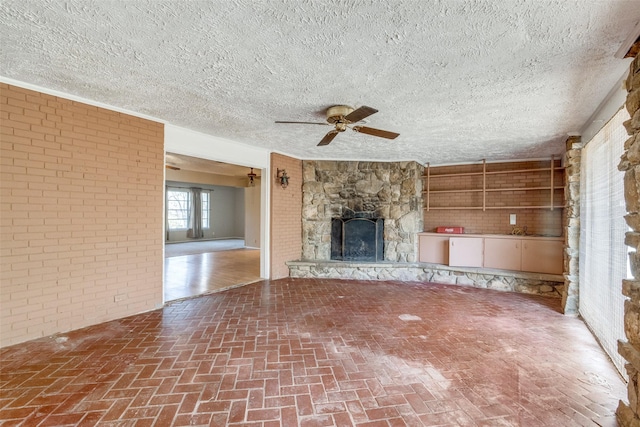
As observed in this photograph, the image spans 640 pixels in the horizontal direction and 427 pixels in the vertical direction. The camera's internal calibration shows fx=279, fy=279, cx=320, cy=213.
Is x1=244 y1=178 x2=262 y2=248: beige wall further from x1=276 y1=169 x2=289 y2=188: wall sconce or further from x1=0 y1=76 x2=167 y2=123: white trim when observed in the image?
x1=0 y1=76 x2=167 y2=123: white trim

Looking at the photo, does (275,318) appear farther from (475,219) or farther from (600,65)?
(475,219)

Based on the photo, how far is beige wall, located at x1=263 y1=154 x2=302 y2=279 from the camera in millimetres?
5176

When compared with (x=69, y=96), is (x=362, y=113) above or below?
below

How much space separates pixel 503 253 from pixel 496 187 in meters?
1.38

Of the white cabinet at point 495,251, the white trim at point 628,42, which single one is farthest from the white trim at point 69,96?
the white cabinet at point 495,251

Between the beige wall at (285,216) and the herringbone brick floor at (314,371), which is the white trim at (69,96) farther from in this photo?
the herringbone brick floor at (314,371)

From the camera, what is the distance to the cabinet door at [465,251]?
513 cm

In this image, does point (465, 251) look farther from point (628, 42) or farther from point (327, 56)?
point (327, 56)

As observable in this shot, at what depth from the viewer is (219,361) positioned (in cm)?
237

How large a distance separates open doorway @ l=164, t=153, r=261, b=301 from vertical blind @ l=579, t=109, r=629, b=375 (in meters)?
4.64

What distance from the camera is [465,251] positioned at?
17.0ft

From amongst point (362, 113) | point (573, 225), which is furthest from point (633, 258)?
point (573, 225)

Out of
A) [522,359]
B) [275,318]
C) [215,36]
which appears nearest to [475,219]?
[522,359]

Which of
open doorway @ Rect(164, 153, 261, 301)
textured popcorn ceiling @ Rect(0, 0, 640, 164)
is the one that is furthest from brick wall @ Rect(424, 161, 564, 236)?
open doorway @ Rect(164, 153, 261, 301)
